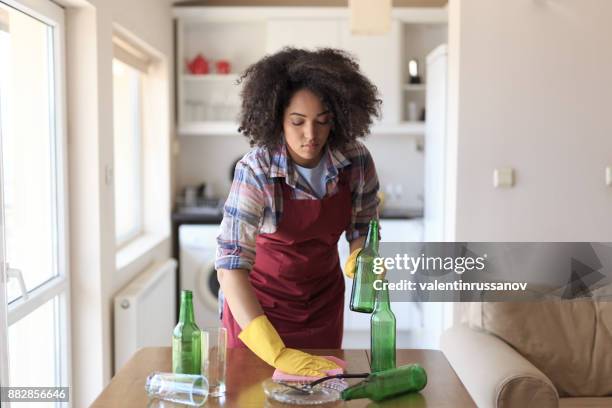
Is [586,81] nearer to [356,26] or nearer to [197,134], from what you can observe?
[356,26]

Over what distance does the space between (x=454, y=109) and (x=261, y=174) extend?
6.08 ft

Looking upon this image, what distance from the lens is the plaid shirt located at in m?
1.84

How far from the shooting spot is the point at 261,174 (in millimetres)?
1896

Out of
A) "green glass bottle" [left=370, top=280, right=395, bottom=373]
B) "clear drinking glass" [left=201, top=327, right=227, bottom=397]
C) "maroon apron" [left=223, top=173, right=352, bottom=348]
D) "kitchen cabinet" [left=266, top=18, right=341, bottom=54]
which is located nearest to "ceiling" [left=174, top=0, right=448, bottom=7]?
"kitchen cabinet" [left=266, top=18, right=341, bottom=54]

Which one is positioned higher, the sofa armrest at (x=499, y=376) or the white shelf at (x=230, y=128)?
the white shelf at (x=230, y=128)

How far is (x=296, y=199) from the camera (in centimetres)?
197

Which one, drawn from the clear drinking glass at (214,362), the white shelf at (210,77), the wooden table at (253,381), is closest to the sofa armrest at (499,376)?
the wooden table at (253,381)

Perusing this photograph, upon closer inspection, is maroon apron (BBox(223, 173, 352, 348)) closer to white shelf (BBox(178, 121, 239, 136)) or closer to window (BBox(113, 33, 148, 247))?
window (BBox(113, 33, 148, 247))

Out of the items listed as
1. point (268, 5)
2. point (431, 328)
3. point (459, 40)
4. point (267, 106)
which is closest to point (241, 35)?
point (268, 5)

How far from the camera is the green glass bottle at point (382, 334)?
156 centimetres

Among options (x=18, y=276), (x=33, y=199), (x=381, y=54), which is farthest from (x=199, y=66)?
(x=18, y=276)

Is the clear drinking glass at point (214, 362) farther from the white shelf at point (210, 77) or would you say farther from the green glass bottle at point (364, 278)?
the white shelf at point (210, 77)

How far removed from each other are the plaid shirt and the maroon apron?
→ 42 millimetres

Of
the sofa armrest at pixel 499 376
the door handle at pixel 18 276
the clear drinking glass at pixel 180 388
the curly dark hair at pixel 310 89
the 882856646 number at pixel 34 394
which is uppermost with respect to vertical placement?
the curly dark hair at pixel 310 89
